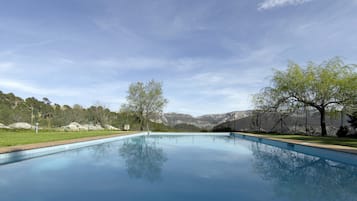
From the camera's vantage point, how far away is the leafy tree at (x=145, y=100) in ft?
70.2

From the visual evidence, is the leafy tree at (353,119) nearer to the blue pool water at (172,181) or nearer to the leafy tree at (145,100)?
the blue pool water at (172,181)

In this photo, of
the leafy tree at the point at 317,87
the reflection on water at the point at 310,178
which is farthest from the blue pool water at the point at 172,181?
the leafy tree at the point at 317,87

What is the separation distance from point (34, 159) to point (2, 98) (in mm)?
23993

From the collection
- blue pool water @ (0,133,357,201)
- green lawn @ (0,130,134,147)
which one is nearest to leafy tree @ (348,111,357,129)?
blue pool water @ (0,133,357,201)

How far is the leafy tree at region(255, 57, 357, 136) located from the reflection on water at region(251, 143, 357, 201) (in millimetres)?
8014

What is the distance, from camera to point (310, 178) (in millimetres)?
5113

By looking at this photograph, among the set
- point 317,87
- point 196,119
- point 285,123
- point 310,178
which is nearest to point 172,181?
point 310,178

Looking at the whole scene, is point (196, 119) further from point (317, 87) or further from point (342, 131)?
point (342, 131)

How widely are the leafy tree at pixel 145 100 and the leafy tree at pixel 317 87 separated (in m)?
10.00

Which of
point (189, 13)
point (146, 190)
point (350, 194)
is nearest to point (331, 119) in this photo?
point (189, 13)

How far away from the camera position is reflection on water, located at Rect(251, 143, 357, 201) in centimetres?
384

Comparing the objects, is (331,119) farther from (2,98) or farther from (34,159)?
(2,98)

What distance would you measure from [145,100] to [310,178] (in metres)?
17.5

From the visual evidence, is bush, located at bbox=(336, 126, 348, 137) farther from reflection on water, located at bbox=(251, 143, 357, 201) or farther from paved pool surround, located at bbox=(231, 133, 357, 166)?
reflection on water, located at bbox=(251, 143, 357, 201)
